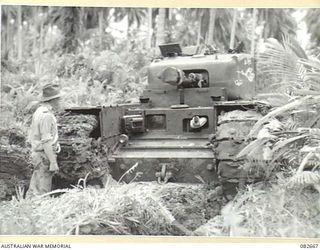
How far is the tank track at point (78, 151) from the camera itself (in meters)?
2.77

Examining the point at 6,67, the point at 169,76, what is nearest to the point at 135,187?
the point at 169,76

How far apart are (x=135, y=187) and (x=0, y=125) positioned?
135 centimetres

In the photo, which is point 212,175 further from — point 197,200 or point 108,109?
point 108,109

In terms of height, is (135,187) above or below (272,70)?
below

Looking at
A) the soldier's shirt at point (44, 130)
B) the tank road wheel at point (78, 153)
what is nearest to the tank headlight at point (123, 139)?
the tank road wheel at point (78, 153)

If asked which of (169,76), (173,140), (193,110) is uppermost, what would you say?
(169,76)

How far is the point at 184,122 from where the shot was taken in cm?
321

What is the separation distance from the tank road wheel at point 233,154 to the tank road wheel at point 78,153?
77cm

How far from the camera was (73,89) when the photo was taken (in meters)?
5.42

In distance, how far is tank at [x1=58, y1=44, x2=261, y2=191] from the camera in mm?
2637

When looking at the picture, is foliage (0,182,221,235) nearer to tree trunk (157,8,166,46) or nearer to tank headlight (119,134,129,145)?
tank headlight (119,134,129,145)

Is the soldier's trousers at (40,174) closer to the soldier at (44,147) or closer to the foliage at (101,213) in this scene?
the soldier at (44,147)

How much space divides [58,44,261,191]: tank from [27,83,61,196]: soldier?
277mm

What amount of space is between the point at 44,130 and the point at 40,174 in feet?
0.85
